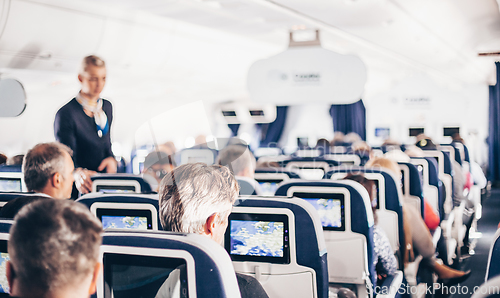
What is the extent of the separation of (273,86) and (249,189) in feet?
6.67

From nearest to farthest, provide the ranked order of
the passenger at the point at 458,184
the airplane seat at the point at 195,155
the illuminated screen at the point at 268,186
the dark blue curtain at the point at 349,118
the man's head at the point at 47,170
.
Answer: the airplane seat at the point at 195,155 → the man's head at the point at 47,170 → the illuminated screen at the point at 268,186 → the passenger at the point at 458,184 → the dark blue curtain at the point at 349,118

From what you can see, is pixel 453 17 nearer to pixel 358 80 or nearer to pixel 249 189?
pixel 358 80

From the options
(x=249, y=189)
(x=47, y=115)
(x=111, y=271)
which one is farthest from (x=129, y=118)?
(x=111, y=271)

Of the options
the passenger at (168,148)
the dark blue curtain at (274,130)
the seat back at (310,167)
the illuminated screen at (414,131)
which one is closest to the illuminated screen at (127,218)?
the passenger at (168,148)

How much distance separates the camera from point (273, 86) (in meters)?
4.73

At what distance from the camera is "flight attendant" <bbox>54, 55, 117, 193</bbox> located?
3049 millimetres

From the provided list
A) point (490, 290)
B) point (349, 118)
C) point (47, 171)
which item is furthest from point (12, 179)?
point (349, 118)

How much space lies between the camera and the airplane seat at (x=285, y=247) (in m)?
2.02

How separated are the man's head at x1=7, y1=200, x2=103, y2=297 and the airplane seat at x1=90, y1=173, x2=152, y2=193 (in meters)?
2.37

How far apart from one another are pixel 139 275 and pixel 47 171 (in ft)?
4.82

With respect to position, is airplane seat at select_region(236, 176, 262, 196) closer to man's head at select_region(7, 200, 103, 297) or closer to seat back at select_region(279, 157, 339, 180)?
seat back at select_region(279, 157, 339, 180)

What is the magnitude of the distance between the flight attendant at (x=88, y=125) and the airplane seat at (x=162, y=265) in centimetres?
187

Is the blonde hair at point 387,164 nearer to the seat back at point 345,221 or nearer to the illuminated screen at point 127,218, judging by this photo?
the seat back at point 345,221

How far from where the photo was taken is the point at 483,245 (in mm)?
6277
